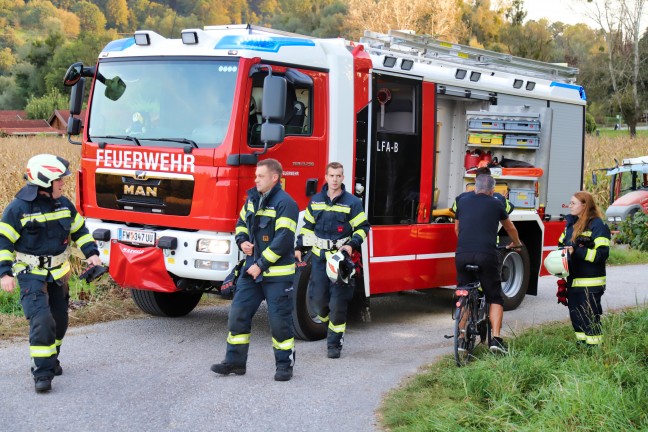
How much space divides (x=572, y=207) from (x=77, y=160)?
11863mm

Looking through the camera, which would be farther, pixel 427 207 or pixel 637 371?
pixel 427 207

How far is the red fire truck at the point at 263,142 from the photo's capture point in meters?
7.53

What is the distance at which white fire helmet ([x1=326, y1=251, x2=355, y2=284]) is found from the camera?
24.3 feet

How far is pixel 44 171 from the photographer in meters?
6.30

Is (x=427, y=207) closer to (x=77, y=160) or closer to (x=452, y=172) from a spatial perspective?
(x=452, y=172)

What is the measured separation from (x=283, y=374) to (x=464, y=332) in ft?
5.27

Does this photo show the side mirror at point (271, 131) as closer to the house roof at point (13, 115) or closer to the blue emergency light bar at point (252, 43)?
the blue emergency light bar at point (252, 43)

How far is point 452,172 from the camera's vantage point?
10.3 meters

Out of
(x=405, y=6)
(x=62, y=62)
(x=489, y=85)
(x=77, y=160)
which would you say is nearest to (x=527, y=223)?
(x=489, y=85)

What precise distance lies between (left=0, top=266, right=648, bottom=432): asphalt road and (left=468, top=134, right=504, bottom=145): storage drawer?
7.15ft

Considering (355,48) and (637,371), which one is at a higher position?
(355,48)

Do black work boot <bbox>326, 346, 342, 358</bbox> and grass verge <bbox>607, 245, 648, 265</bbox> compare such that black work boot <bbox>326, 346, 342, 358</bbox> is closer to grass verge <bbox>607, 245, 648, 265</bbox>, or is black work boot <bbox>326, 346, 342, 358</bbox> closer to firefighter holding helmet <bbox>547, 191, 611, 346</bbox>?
firefighter holding helmet <bbox>547, 191, 611, 346</bbox>

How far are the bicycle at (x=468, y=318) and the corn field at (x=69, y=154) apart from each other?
4787 mm

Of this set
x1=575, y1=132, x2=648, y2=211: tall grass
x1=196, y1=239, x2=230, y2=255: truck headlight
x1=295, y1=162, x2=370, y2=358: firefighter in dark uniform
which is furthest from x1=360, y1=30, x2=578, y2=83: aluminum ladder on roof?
x1=575, y1=132, x2=648, y2=211: tall grass
